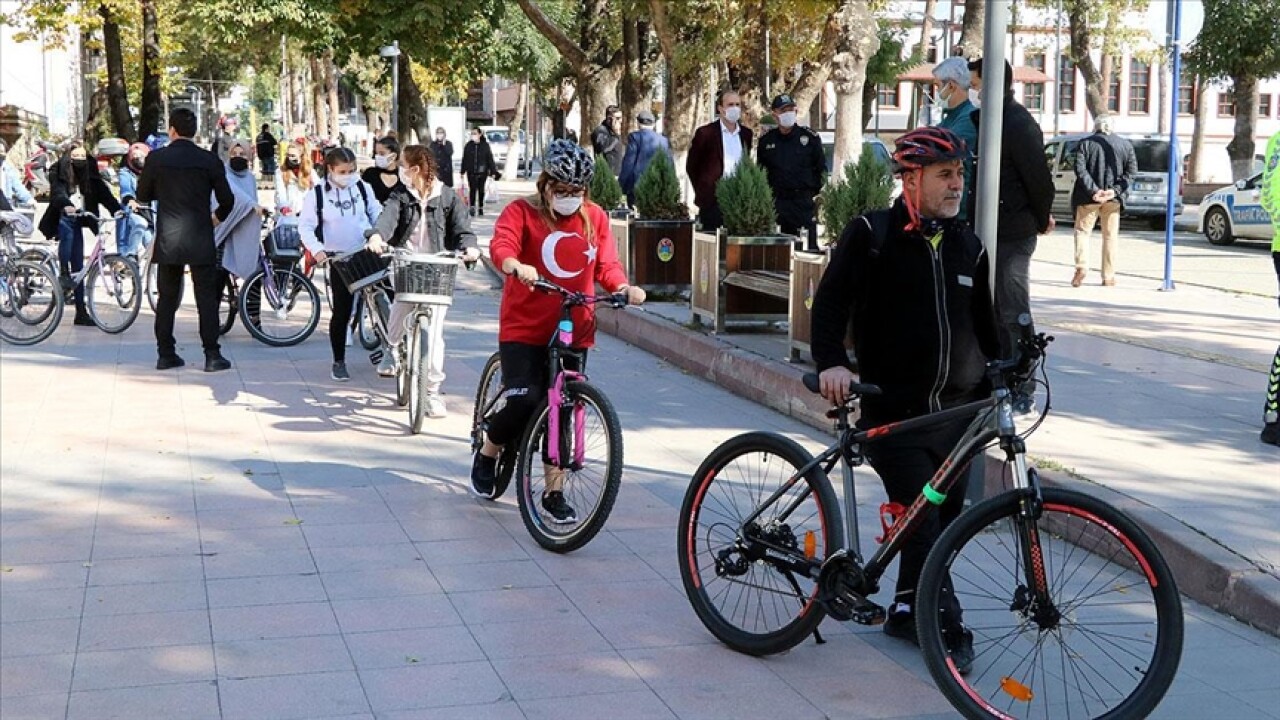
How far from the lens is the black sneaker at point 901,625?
552 centimetres

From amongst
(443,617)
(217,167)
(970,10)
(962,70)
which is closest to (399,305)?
(217,167)

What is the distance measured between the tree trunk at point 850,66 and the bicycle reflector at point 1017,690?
16.3 m

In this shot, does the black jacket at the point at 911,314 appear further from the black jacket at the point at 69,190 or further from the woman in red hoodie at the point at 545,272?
the black jacket at the point at 69,190

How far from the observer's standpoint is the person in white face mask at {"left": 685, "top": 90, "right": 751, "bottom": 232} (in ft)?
46.8

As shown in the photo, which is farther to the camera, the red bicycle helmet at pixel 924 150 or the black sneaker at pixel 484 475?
the black sneaker at pixel 484 475

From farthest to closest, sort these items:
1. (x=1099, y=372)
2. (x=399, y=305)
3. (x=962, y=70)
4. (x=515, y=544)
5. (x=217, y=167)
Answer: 1. (x=217, y=167)
2. (x=1099, y=372)
3. (x=399, y=305)
4. (x=962, y=70)
5. (x=515, y=544)

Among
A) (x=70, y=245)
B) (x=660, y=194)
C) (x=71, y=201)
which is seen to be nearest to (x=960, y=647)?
(x=660, y=194)

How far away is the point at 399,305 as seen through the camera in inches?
395

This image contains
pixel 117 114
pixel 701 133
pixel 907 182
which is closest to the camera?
pixel 907 182

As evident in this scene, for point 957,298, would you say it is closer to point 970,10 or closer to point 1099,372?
point 1099,372

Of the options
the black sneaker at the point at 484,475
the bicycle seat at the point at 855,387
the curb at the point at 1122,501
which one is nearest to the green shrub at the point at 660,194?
the curb at the point at 1122,501

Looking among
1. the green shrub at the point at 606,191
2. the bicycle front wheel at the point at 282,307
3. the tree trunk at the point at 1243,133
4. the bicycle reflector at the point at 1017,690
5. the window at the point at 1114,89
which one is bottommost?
the bicycle reflector at the point at 1017,690

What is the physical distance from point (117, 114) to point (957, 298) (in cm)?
3604

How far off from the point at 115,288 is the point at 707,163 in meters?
5.46
